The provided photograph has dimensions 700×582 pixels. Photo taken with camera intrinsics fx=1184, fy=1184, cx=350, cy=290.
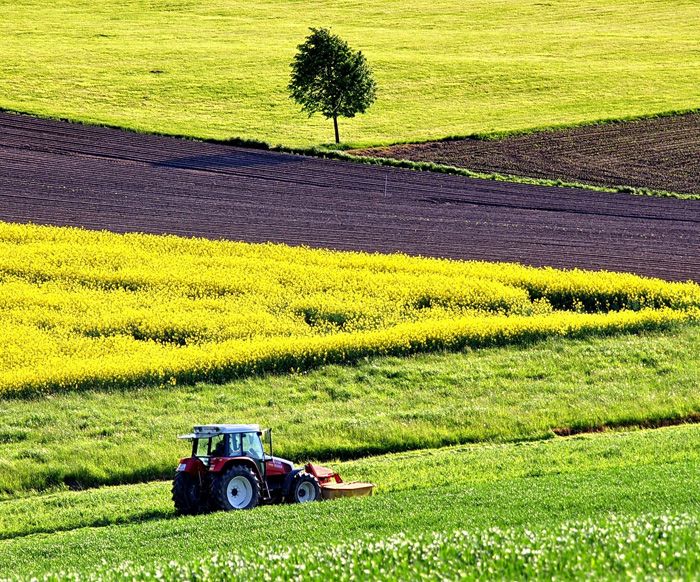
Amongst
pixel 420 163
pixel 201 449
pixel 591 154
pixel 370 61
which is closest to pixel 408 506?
pixel 201 449

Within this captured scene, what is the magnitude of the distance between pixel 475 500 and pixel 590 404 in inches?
369

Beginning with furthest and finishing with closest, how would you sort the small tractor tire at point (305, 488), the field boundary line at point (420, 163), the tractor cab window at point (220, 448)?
the field boundary line at point (420, 163) < the small tractor tire at point (305, 488) < the tractor cab window at point (220, 448)

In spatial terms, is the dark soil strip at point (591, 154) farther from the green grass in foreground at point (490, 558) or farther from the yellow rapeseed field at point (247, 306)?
the green grass in foreground at point (490, 558)

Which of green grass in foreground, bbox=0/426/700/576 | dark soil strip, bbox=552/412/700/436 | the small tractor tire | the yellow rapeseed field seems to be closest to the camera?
green grass in foreground, bbox=0/426/700/576

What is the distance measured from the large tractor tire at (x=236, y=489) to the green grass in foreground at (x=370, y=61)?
124 ft

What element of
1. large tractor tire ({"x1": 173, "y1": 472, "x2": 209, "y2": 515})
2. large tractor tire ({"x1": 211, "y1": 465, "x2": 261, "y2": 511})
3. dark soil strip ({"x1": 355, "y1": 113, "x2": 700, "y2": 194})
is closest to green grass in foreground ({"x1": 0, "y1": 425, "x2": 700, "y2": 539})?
large tractor tire ({"x1": 173, "y1": 472, "x2": 209, "y2": 515})

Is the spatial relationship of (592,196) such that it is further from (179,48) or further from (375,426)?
(179,48)

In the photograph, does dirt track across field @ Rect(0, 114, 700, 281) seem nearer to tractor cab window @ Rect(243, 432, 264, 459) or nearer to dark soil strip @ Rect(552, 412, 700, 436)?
dark soil strip @ Rect(552, 412, 700, 436)

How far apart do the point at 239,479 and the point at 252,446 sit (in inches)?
26.3

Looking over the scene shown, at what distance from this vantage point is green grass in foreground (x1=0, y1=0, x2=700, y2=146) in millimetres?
60562

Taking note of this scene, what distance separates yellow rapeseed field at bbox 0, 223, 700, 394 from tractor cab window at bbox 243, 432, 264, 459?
25.8ft

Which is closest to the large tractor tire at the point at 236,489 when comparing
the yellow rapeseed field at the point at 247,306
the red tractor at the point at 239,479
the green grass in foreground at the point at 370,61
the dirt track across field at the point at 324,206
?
the red tractor at the point at 239,479

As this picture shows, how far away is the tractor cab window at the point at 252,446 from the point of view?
63.8 ft

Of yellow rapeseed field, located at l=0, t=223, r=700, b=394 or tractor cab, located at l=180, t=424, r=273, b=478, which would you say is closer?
tractor cab, located at l=180, t=424, r=273, b=478
